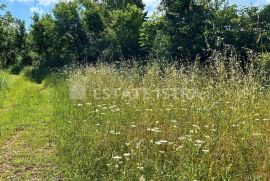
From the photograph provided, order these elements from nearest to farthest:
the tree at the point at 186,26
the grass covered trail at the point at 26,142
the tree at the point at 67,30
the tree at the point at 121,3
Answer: the grass covered trail at the point at 26,142 → the tree at the point at 186,26 → the tree at the point at 67,30 → the tree at the point at 121,3

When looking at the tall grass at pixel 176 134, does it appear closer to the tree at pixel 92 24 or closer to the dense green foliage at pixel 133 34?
the dense green foliage at pixel 133 34

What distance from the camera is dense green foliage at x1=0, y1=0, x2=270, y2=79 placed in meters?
12.8

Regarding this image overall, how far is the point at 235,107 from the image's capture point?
16.0 ft

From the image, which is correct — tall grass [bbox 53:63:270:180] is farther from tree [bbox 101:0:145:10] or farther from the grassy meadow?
tree [bbox 101:0:145:10]

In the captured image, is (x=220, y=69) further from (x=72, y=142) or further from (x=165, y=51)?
(x=165, y=51)

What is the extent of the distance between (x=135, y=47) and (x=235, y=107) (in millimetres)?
15064

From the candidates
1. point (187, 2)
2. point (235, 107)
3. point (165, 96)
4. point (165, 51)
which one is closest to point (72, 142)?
point (165, 96)

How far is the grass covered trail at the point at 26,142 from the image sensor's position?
469 cm

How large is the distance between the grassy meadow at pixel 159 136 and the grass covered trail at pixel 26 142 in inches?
0.6

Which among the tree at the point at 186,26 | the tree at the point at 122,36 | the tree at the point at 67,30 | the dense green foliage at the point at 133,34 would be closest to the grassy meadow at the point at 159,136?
the dense green foliage at the point at 133,34

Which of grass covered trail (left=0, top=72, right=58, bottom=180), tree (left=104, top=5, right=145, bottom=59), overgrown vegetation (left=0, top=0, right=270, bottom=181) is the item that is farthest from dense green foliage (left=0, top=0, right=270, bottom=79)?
grass covered trail (left=0, top=72, right=58, bottom=180)

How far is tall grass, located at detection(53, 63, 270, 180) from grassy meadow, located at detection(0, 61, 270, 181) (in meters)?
0.01

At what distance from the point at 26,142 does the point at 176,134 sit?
296cm

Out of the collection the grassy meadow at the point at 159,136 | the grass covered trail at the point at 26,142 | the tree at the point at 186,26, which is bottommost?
the grass covered trail at the point at 26,142
